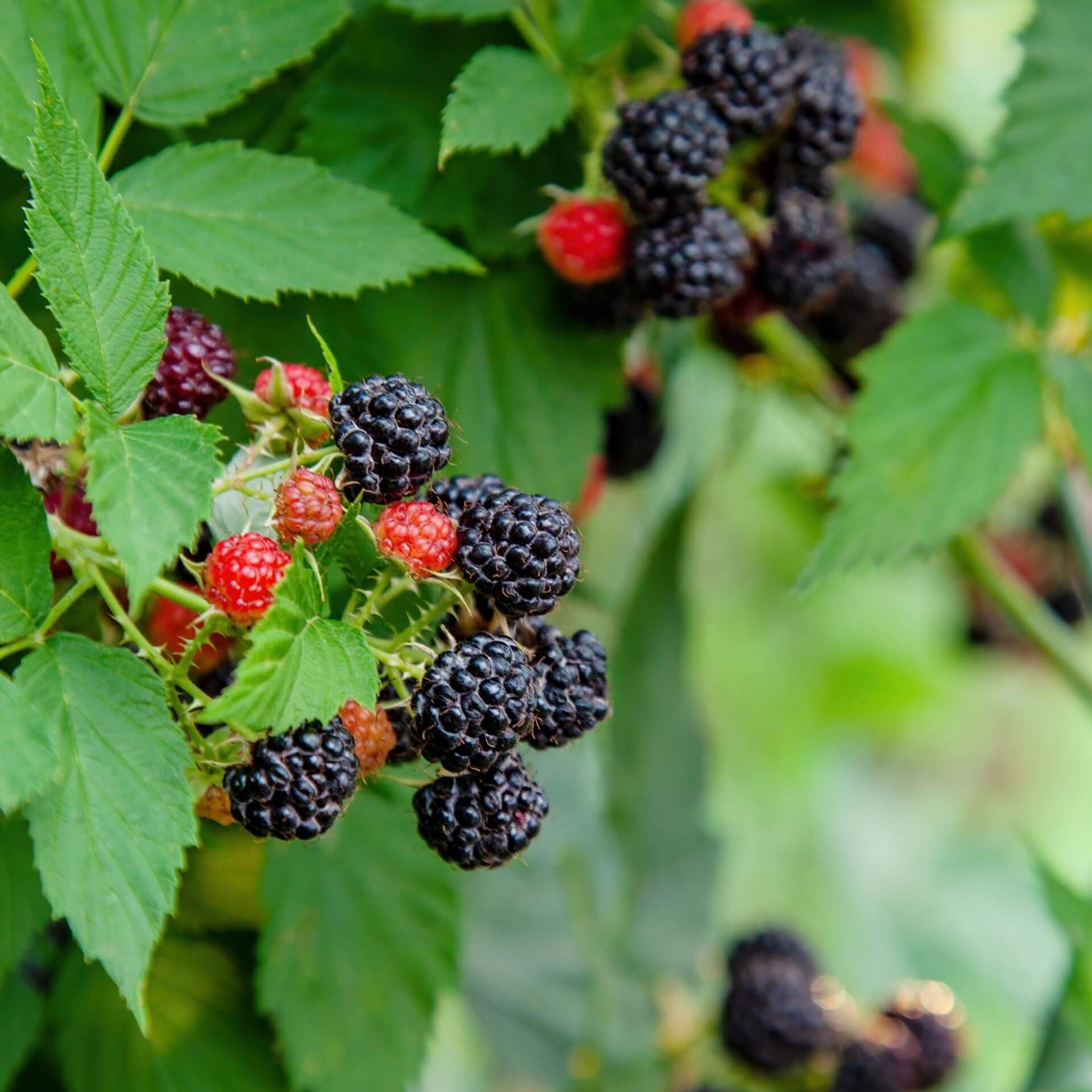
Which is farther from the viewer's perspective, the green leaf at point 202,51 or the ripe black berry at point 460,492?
the green leaf at point 202,51

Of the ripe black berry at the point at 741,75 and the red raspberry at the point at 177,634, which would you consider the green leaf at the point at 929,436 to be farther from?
the red raspberry at the point at 177,634

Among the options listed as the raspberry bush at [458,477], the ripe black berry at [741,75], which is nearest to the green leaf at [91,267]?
the raspberry bush at [458,477]

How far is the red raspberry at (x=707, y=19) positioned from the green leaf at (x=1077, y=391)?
43 centimetres

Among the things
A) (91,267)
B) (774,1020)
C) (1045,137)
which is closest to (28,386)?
(91,267)

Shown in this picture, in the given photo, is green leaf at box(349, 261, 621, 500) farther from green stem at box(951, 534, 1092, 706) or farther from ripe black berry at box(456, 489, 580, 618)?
green stem at box(951, 534, 1092, 706)

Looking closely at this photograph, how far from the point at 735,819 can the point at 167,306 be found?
203 centimetres

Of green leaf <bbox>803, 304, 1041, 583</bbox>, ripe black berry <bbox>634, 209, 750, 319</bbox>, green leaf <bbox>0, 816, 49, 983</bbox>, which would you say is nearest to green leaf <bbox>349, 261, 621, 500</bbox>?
ripe black berry <bbox>634, 209, 750, 319</bbox>

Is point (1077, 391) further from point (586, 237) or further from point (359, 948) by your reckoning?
point (359, 948)

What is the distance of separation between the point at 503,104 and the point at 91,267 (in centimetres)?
36

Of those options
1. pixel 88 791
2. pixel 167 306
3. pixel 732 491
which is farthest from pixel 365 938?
pixel 732 491

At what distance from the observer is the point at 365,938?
978 millimetres

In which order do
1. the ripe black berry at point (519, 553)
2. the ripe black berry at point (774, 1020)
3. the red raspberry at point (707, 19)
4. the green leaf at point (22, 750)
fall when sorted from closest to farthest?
the green leaf at point (22, 750)
the ripe black berry at point (519, 553)
the red raspberry at point (707, 19)
the ripe black berry at point (774, 1020)

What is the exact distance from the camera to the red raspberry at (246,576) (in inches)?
23.2

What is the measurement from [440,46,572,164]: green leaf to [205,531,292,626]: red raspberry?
33cm
